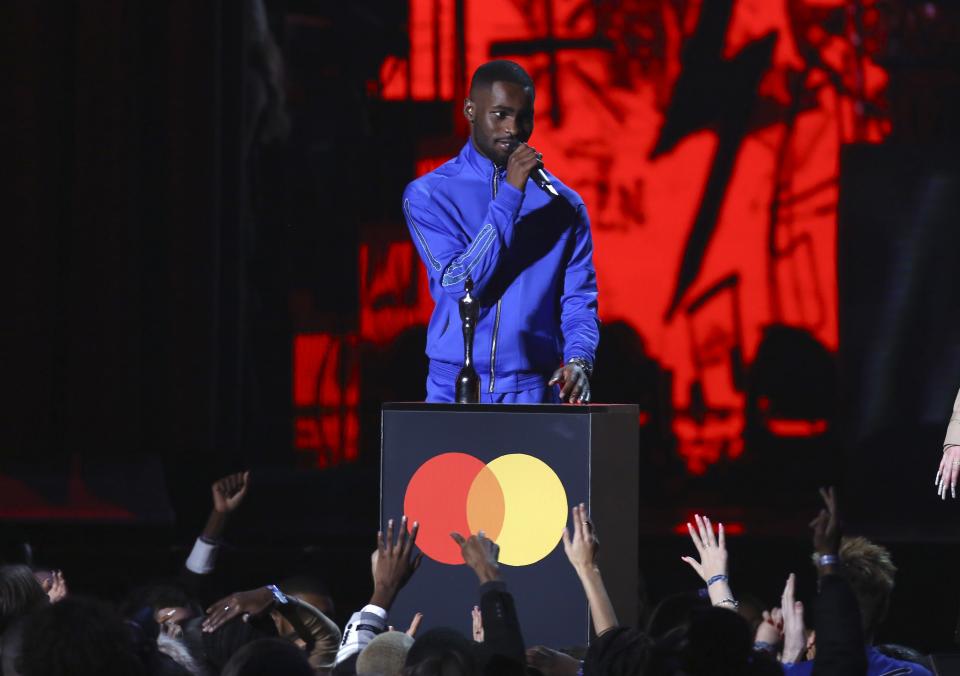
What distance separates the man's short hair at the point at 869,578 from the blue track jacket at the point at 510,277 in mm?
719

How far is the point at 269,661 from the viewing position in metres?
1.91

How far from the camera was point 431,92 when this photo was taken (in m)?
7.09

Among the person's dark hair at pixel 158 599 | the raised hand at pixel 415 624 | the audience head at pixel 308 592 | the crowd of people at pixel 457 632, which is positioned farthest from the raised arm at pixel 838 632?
the person's dark hair at pixel 158 599

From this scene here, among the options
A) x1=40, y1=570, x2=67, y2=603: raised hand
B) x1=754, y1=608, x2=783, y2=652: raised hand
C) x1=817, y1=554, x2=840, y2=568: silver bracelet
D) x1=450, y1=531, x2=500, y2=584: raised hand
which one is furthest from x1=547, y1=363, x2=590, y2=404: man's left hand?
x1=40, y1=570, x2=67, y2=603: raised hand

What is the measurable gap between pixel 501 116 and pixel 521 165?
197 millimetres

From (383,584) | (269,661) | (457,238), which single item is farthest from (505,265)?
(269,661)

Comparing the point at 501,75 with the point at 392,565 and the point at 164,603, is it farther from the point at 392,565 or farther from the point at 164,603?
the point at 164,603

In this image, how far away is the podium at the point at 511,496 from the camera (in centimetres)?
278

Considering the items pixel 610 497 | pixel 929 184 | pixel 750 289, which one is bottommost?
pixel 610 497

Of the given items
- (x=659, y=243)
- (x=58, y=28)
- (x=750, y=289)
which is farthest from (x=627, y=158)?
(x=58, y=28)

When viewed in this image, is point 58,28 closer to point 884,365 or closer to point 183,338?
point 183,338

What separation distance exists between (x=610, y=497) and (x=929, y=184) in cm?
461

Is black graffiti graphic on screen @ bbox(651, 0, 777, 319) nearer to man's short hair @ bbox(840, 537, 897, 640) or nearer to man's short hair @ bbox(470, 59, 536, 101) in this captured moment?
man's short hair @ bbox(470, 59, 536, 101)

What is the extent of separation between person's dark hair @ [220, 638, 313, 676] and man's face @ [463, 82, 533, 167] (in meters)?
1.52
